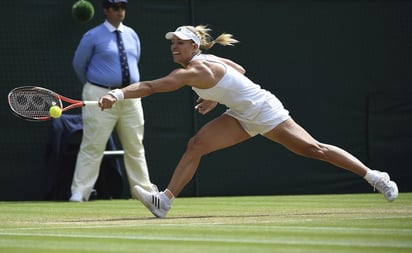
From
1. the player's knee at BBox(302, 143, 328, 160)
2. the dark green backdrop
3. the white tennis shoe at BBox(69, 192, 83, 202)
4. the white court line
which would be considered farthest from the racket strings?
the dark green backdrop

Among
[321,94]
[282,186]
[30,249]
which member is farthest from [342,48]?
[30,249]

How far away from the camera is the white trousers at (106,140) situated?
1195 centimetres

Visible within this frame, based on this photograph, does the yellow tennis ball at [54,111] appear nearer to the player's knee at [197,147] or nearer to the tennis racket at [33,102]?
the tennis racket at [33,102]

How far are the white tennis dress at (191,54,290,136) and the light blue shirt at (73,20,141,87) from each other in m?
3.09

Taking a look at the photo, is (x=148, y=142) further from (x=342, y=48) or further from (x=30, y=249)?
(x=30, y=249)

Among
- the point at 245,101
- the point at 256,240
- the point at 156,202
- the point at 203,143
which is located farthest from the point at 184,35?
the point at 256,240

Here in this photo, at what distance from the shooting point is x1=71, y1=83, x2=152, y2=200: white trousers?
471 inches

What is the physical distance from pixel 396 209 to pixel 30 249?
4134 mm

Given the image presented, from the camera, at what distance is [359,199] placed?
38.1ft

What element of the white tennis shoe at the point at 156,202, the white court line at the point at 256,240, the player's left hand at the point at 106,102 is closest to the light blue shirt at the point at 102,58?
the white tennis shoe at the point at 156,202

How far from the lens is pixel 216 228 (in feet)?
24.2

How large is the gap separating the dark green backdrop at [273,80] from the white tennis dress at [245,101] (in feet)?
14.6

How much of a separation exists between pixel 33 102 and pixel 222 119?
161 centimetres

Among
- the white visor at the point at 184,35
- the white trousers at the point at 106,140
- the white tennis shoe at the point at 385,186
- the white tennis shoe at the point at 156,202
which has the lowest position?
the white trousers at the point at 106,140
